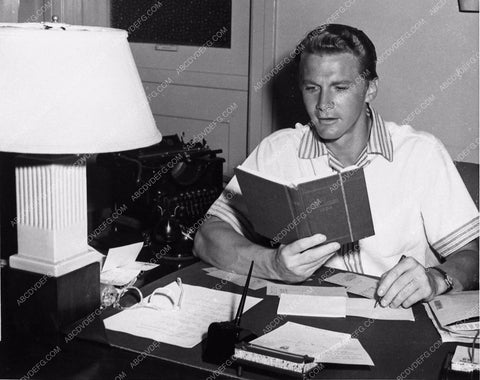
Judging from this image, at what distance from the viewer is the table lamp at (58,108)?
141 cm

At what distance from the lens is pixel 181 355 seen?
1.54 meters

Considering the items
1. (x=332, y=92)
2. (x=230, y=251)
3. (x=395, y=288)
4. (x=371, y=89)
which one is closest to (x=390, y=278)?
(x=395, y=288)

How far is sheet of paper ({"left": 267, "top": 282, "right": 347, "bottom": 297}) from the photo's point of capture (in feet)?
6.28

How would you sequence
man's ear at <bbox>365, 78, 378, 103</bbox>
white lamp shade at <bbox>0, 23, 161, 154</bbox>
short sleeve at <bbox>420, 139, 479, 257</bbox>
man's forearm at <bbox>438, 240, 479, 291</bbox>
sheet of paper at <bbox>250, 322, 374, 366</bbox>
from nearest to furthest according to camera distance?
white lamp shade at <bbox>0, 23, 161, 154</bbox>, sheet of paper at <bbox>250, 322, 374, 366</bbox>, man's forearm at <bbox>438, 240, 479, 291</bbox>, short sleeve at <bbox>420, 139, 479, 257</bbox>, man's ear at <bbox>365, 78, 378, 103</bbox>

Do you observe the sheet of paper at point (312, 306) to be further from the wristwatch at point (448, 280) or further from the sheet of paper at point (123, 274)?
the sheet of paper at point (123, 274)

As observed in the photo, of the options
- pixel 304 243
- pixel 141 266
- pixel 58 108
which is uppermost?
pixel 58 108

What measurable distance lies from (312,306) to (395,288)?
22 centimetres

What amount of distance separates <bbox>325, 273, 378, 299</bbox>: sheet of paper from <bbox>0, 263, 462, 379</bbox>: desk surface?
0.19 metres

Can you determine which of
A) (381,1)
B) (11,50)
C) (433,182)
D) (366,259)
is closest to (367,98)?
(433,182)

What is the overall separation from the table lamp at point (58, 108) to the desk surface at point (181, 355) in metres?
0.18

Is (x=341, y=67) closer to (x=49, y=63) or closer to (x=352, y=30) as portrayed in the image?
(x=352, y=30)

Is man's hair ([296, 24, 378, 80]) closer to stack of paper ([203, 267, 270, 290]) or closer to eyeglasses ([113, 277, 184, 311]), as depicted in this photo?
stack of paper ([203, 267, 270, 290])

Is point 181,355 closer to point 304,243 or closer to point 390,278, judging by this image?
point 304,243

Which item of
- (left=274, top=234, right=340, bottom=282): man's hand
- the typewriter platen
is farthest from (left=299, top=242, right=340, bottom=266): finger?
the typewriter platen
